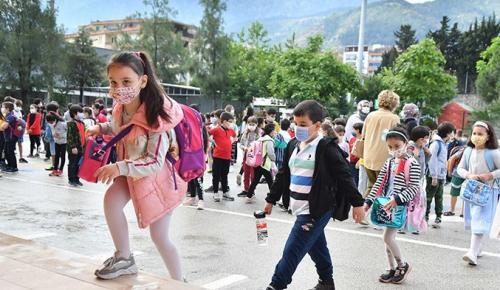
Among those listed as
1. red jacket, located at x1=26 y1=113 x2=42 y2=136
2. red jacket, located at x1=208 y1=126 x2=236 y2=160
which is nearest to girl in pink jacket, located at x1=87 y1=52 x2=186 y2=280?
red jacket, located at x1=208 y1=126 x2=236 y2=160

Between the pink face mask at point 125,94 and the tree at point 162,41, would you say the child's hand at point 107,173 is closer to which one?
the pink face mask at point 125,94

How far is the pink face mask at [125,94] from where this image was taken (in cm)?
354

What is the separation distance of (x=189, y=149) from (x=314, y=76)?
1289 inches

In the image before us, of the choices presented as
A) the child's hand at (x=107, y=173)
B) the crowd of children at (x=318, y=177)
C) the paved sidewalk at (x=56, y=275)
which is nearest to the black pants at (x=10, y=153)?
the crowd of children at (x=318, y=177)

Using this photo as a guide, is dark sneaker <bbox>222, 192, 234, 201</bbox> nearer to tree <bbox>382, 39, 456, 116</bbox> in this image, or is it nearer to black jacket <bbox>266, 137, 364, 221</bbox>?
black jacket <bbox>266, 137, 364, 221</bbox>

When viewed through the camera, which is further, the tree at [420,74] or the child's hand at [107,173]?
the tree at [420,74]

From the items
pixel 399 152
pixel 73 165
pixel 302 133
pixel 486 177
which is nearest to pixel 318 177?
pixel 302 133

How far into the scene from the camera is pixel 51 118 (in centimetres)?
1323

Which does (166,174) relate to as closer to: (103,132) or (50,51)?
(103,132)

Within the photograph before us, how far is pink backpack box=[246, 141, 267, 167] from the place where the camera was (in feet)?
33.9

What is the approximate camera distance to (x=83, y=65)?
146 ft

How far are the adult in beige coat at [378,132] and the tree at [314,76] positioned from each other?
2752 centimetres

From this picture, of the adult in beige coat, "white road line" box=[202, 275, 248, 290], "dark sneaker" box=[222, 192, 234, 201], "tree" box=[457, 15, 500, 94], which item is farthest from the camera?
"tree" box=[457, 15, 500, 94]

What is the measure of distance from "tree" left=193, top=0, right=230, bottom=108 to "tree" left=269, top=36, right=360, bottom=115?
43.9ft
